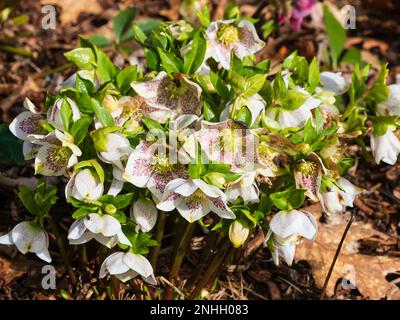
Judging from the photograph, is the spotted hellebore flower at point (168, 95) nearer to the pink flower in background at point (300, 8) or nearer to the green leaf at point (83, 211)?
the green leaf at point (83, 211)

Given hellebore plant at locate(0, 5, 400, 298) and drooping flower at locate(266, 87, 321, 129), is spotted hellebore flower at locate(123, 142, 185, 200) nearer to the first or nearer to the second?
hellebore plant at locate(0, 5, 400, 298)

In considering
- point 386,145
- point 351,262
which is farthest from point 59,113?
point 351,262

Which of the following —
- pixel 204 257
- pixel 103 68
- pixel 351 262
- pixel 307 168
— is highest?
pixel 103 68

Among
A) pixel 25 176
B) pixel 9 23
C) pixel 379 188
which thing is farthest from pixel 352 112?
pixel 9 23

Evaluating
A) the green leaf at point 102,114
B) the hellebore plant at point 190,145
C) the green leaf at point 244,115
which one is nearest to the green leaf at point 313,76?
the hellebore plant at point 190,145

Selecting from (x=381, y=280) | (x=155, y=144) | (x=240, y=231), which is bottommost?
(x=381, y=280)

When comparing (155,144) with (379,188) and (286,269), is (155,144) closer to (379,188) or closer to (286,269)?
(286,269)

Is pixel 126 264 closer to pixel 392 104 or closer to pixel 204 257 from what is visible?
pixel 204 257
